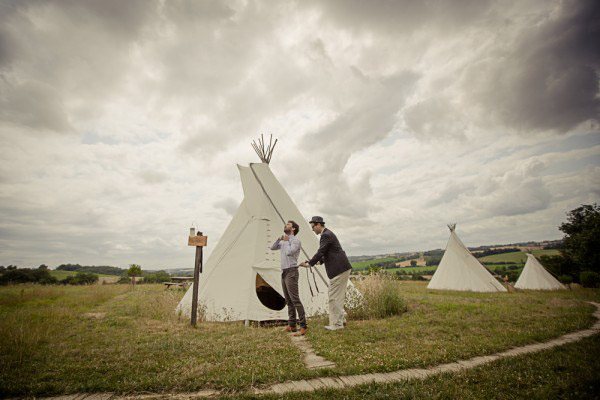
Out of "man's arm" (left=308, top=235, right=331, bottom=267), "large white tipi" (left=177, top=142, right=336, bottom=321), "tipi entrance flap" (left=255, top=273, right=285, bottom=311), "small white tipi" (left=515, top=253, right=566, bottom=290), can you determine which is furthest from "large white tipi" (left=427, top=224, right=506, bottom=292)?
"man's arm" (left=308, top=235, right=331, bottom=267)

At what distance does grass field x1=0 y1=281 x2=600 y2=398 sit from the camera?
8.97 feet

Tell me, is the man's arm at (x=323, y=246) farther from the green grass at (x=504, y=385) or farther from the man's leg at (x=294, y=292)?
the green grass at (x=504, y=385)

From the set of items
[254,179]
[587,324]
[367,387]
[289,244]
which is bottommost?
[587,324]

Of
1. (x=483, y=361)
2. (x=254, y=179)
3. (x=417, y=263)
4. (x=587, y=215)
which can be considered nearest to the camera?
(x=483, y=361)

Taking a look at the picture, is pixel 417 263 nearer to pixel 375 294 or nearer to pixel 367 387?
pixel 375 294

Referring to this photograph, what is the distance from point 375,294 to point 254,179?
14.3ft

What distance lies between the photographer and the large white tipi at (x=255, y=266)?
6.15 metres

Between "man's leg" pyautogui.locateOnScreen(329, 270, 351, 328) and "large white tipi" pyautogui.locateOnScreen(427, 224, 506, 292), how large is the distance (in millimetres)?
12212

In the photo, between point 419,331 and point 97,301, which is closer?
point 419,331

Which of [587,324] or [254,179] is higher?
[254,179]

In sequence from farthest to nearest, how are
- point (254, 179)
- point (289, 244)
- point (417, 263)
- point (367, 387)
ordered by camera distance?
point (417, 263), point (254, 179), point (289, 244), point (367, 387)

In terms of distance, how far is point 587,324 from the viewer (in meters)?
5.34

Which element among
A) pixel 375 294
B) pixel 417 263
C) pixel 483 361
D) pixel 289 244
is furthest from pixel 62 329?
pixel 417 263

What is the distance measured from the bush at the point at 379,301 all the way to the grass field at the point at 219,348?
32cm
